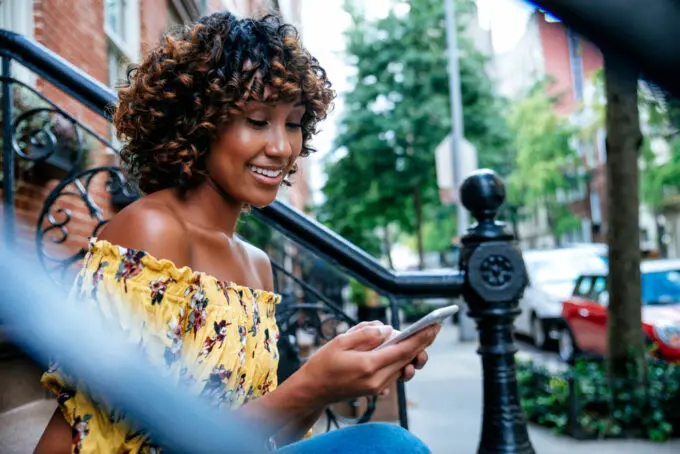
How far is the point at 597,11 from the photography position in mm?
377

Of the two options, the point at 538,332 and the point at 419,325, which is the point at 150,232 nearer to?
the point at 419,325

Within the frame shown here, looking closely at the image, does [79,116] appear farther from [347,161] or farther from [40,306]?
[347,161]

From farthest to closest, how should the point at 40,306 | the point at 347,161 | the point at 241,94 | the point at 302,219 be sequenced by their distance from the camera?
the point at 347,161 < the point at 302,219 < the point at 241,94 < the point at 40,306

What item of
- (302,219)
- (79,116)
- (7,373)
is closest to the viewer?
(7,373)

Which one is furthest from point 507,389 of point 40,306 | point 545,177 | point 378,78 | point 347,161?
point 545,177

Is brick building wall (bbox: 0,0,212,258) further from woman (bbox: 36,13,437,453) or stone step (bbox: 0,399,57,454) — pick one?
stone step (bbox: 0,399,57,454)

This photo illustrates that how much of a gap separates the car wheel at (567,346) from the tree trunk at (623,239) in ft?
12.0

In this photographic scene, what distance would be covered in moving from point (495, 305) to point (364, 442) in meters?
1.25

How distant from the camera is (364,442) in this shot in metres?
1.13

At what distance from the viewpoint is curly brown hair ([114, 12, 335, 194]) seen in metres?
1.29

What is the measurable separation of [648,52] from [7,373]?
214cm

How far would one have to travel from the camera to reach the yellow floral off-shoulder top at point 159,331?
1059mm

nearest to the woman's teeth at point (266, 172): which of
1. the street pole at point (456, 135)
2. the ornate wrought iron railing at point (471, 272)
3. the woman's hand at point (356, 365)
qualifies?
the woman's hand at point (356, 365)

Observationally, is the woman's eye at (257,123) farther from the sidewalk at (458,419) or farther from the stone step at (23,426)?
the sidewalk at (458,419)
